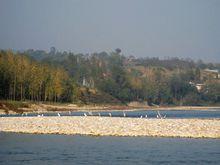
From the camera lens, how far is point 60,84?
434 ft

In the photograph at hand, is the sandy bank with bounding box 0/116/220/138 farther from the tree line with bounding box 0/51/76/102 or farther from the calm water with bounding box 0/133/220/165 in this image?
the tree line with bounding box 0/51/76/102

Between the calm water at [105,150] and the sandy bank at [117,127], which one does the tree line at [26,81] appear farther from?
the calm water at [105,150]

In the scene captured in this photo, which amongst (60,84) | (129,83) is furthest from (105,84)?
(60,84)

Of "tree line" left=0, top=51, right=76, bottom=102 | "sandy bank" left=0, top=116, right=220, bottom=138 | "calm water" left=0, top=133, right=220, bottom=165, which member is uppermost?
"tree line" left=0, top=51, right=76, bottom=102

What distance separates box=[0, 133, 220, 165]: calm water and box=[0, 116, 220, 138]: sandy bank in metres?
2.38

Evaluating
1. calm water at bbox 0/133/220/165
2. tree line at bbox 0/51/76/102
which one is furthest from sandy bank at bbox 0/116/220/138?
tree line at bbox 0/51/76/102

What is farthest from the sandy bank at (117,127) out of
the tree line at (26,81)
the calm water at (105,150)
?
the tree line at (26,81)

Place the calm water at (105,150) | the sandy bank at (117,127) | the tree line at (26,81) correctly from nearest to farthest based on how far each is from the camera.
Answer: the calm water at (105,150) < the sandy bank at (117,127) < the tree line at (26,81)

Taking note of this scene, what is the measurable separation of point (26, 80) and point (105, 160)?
8570cm

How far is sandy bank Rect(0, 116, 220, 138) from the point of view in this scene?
46875 mm

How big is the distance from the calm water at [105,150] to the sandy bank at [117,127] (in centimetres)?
238

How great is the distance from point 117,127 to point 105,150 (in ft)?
35.7

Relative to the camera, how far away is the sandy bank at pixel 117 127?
46.9 metres

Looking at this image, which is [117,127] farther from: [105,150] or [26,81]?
[26,81]
